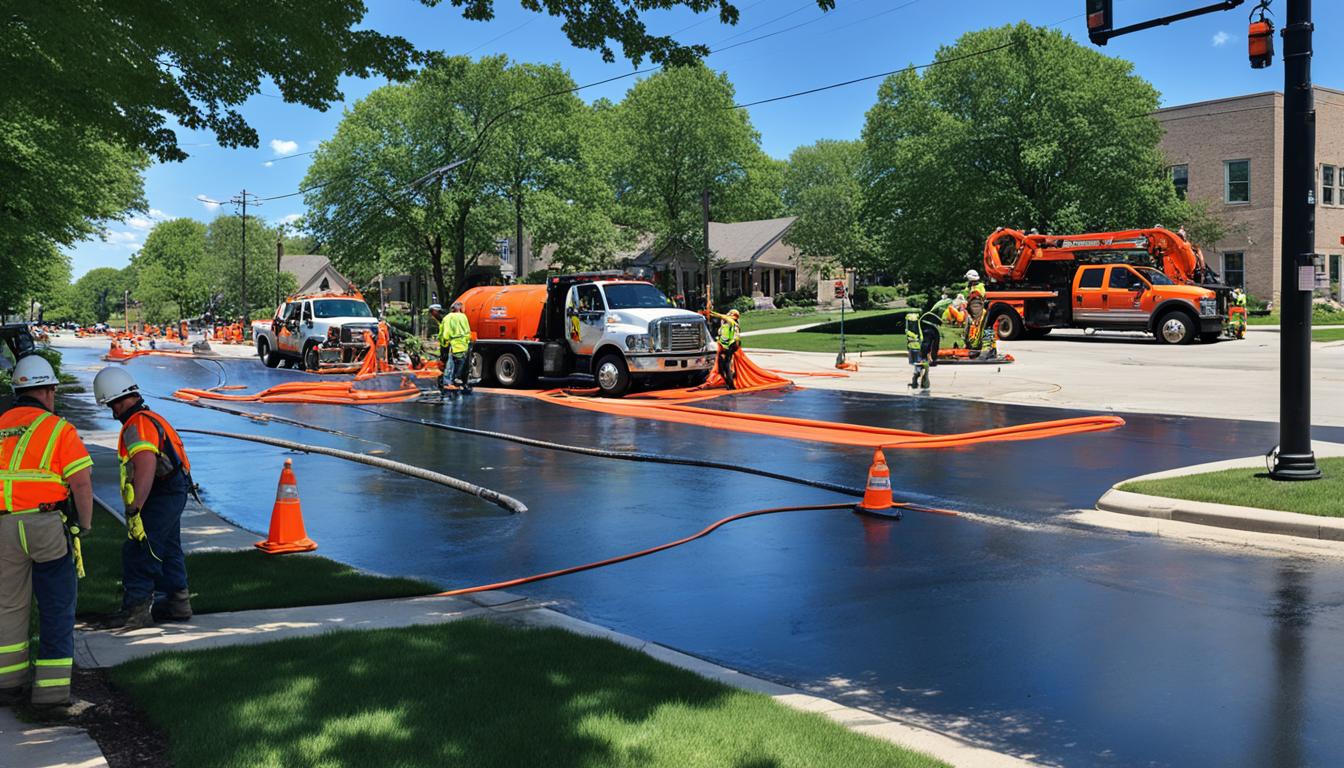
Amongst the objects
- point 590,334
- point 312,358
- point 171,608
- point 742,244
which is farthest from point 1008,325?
point 742,244

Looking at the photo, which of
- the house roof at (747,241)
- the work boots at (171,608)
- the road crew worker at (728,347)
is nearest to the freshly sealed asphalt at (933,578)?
the work boots at (171,608)

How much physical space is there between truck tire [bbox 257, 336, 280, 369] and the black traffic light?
2858 cm

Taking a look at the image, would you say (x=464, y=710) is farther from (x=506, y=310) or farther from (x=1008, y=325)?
(x=1008, y=325)

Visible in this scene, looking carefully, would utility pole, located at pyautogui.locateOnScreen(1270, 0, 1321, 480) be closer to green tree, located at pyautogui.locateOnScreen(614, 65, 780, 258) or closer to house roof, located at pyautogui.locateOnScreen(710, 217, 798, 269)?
green tree, located at pyautogui.locateOnScreen(614, 65, 780, 258)

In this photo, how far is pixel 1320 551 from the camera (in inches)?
332

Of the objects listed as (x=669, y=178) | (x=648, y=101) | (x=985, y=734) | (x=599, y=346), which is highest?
(x=648, y=101)

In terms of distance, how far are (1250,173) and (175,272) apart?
347 feet

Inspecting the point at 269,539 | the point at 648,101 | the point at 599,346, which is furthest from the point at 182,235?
the point at 269,539

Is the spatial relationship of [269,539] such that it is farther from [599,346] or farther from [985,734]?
[599,346]

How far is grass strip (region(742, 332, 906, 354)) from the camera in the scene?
121 feet

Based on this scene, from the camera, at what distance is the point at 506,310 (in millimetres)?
25922

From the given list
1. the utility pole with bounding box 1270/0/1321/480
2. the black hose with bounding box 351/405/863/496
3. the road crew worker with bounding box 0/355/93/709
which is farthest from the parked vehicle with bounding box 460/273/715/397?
the road crew worker with bounding box 0/355/93/709

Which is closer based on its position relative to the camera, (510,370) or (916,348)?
(916,348)

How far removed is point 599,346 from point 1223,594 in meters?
17.0
